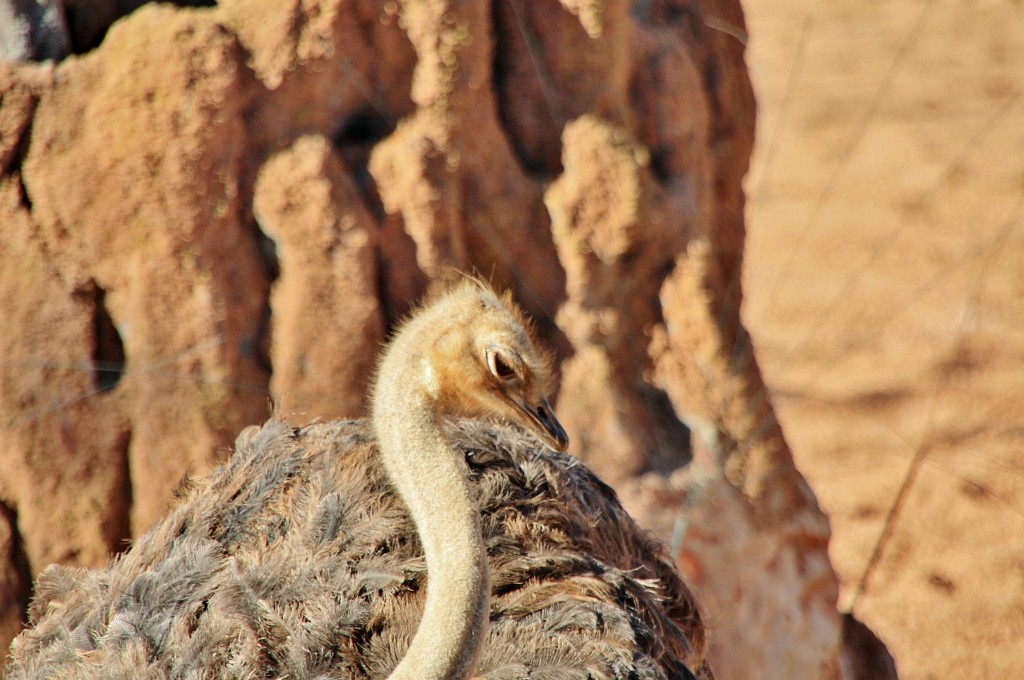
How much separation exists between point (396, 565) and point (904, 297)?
5639 mm

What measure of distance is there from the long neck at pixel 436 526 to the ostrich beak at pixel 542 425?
0.72 ft

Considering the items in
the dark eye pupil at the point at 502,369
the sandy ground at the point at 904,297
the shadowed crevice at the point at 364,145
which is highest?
the dark eye pupil at the point at 502,369

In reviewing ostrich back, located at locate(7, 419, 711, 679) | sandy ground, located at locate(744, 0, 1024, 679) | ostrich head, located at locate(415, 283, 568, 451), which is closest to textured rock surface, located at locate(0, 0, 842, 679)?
ostrich back, located at locate(7, 419, 711, 679)

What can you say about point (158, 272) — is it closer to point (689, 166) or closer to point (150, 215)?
point (150, 215)

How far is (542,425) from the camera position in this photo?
2.41m

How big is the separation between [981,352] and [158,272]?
17.1 ft

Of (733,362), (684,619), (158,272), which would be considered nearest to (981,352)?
(733,362)

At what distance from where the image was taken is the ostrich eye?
2328 mm

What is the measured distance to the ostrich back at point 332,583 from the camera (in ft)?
7.79

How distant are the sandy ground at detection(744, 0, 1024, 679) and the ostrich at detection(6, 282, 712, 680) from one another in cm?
205

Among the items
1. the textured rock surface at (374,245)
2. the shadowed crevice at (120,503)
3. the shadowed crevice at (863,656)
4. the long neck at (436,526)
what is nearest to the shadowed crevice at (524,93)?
the textured rock surface at (374,245)

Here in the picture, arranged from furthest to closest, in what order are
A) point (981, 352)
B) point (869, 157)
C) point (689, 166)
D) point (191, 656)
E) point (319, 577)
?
point (869, 157) → point (981, 352) → point (689, 166) → point (319, 577) → point (191, 656)

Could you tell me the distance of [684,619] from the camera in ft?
11.1

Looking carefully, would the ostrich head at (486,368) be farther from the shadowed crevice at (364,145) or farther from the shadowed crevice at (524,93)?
the shadowed crevice at (524,93)
